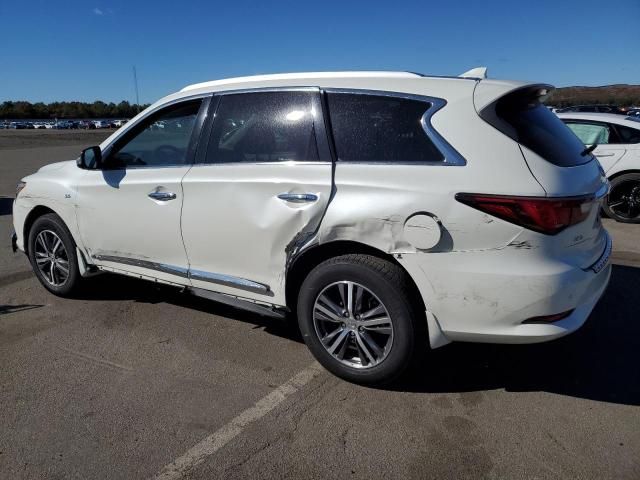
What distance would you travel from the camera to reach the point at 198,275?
12.4ft

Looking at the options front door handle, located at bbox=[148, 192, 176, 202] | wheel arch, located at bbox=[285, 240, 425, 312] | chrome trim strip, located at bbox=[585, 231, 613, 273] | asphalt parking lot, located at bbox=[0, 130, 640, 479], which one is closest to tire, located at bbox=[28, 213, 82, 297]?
asphalt parking lot, located at bbox=[0, 130, 640, 479]

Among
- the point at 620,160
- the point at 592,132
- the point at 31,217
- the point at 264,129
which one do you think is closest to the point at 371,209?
the point at 264,129

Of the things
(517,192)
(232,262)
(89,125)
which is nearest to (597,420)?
(517,192)

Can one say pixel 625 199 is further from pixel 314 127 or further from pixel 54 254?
pixel 54 254

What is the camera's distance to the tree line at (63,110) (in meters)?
100

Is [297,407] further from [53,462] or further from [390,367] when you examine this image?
[53,462]

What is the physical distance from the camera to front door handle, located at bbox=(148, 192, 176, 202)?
147 inches

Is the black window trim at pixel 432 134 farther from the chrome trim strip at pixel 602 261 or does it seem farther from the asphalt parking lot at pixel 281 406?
the asphalt parking lot at pixel 281 406

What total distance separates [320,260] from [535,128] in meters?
1.48

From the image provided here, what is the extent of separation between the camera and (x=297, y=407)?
9.91 feet

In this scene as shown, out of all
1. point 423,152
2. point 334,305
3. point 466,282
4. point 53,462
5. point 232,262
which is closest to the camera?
point 53,462

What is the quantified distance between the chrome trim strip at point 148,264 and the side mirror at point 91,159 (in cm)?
74

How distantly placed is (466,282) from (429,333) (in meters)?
0.39

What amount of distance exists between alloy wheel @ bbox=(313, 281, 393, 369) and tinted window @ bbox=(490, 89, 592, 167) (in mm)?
1186
